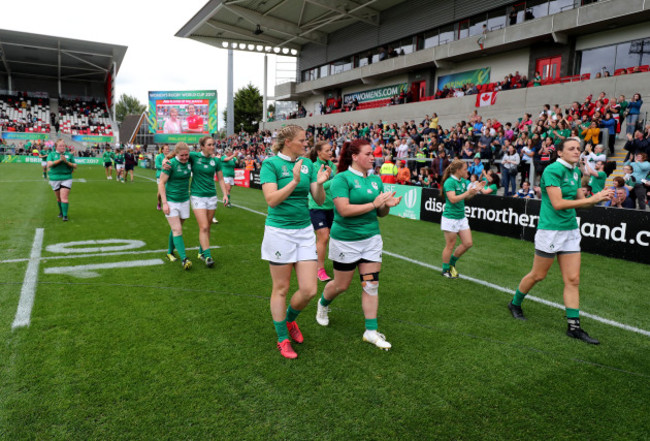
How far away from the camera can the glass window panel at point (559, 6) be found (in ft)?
65.2

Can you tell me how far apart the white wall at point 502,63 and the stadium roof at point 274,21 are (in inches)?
327

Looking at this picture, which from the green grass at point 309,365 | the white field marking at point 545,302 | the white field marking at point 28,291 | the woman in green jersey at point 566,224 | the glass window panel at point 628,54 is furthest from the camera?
the glass window panel at point 628,54

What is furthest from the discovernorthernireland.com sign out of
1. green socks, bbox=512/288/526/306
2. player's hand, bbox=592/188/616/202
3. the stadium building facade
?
the stadium building facade

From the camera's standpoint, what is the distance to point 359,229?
12.8ft

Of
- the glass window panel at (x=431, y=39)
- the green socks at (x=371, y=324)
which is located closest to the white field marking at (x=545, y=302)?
the green socks at (x=371, y=324)

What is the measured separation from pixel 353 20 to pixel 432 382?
3489 centimetres

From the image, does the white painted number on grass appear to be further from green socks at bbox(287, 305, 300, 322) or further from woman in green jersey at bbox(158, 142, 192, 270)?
green socks at bbox(287, 305, 300, 322)

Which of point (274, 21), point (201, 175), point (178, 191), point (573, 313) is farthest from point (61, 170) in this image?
point (274, 21)

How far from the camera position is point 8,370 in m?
3.42

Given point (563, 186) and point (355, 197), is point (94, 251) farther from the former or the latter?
point (563, 186)

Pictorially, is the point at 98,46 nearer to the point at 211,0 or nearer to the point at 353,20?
the point at 211,0

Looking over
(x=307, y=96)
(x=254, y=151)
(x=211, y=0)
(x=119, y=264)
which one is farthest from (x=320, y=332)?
(x=307, y=96)

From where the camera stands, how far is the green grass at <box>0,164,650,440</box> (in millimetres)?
2859

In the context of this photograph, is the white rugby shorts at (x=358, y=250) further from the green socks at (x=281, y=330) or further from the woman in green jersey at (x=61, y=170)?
the woman in green jersey at (x=61, y=170)
